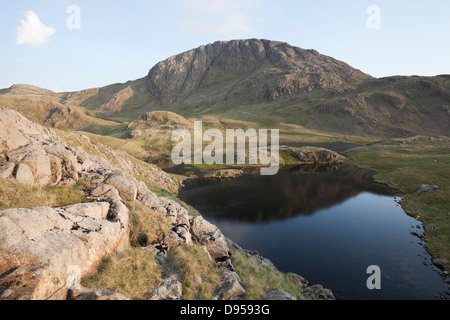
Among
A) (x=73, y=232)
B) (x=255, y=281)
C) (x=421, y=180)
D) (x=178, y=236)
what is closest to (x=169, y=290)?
(x=178, y=236)

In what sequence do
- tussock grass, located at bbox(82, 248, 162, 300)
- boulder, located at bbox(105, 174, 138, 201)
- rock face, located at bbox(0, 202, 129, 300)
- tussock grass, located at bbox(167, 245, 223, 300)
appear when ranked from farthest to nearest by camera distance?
boulder, located at bbox(105, 174, 138, 201) → tussock grass, located at bbox(167, 245, 223, 300) → tussock grass, located at bbox(82, 248, 162, 300) → rock face, located at bbox(0, 202, 129, 300)

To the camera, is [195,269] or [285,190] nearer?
[195,269]

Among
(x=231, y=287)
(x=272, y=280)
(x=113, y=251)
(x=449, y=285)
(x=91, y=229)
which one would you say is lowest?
(x=449, y=285)

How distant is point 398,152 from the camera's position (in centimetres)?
11425

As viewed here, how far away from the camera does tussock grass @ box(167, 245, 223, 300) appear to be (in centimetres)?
1503

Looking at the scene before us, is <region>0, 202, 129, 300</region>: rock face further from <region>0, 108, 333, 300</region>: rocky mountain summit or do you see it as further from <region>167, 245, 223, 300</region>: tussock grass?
<region>167, 245, 223, 300</region>: tussock grass

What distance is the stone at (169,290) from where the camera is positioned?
1357 cm

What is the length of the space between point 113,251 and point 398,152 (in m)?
137

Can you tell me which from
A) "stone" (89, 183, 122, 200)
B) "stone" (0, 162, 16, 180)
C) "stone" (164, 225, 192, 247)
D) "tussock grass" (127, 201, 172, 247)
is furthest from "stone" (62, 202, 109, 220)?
"stone" (164, 225, 192, 247)

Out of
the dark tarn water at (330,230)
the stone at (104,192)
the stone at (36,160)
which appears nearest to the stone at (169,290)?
the stone at (104,192)

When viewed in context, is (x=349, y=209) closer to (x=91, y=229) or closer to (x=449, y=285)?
(x=449, y=285)

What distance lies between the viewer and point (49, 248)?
456 inches

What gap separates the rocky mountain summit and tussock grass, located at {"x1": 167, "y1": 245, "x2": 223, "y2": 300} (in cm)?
50
